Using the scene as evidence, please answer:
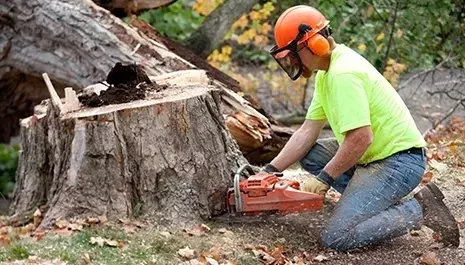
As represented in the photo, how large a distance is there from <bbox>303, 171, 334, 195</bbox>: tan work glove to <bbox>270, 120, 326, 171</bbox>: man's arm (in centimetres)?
42

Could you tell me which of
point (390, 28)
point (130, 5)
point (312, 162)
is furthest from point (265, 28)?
point (312, 162)

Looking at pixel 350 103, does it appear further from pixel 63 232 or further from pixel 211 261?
pixel 63 232

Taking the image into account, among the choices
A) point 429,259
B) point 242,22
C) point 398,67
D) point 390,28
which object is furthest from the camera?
point 242,22

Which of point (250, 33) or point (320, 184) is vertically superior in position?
point (250, 33)

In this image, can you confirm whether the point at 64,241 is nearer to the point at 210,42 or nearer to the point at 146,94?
the point at 146,94

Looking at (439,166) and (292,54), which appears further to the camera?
(439,166)

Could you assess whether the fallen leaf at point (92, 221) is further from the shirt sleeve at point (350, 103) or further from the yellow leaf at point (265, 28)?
the yellow leaf at point (265, 28)

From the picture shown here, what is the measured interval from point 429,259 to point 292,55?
4.46 ft

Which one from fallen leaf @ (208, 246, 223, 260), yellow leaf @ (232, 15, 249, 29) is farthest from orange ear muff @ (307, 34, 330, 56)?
yellow leaf @ (232, 15, 249, 29)

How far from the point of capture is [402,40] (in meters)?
9.73

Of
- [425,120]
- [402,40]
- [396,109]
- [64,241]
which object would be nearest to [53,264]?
[64,241]

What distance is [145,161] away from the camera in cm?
496

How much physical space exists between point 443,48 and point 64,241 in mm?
6167

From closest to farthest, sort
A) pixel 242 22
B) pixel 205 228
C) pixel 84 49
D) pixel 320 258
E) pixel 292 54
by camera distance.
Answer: pixel 320 258
pixel 292 54
pixel 205 228
pixel 84 49
pixel 242 22
